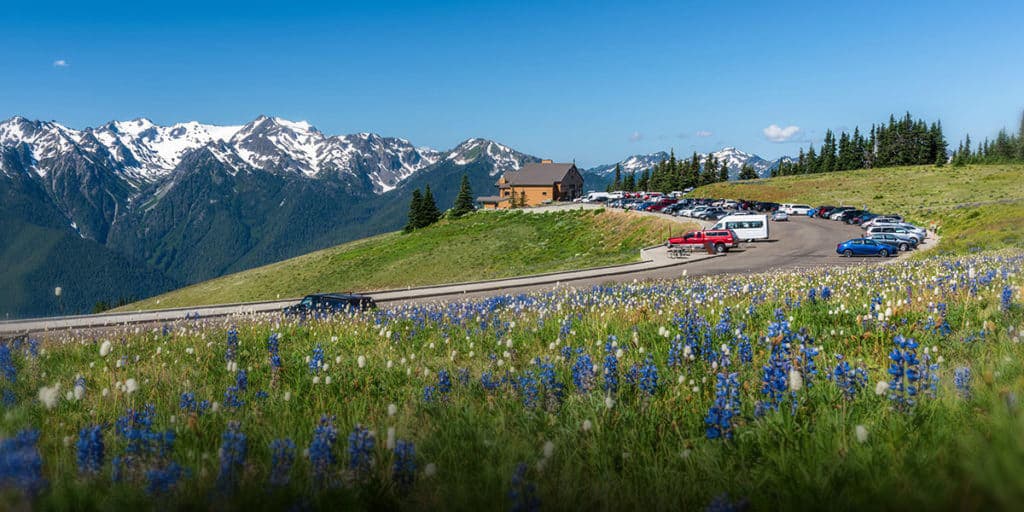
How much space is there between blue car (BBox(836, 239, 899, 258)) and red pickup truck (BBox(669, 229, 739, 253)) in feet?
26.5

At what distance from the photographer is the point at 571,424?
454 cm

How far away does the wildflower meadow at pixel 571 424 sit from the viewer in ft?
10.4

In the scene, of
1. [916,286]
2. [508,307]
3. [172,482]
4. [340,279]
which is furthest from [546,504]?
[340,279]

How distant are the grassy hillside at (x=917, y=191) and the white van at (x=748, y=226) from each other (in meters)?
14.8

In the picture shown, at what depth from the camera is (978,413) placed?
13.4ft

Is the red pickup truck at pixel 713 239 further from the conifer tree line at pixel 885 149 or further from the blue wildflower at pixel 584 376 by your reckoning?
the conifer tree line at pixel 885 149

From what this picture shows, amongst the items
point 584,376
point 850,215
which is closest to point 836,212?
point 850,215

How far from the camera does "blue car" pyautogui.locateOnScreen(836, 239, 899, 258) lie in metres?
41.2

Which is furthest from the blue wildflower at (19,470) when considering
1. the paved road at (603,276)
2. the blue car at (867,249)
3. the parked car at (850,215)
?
the parked car at (850,215)

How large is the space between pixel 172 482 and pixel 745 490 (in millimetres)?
3369

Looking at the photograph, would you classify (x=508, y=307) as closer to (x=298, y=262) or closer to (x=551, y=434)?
(x=551, y=434)

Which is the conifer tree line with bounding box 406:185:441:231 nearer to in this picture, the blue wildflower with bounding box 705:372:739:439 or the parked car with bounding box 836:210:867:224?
the parked car with bounding box 836:210:867:224

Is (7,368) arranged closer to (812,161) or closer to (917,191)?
(917,191)

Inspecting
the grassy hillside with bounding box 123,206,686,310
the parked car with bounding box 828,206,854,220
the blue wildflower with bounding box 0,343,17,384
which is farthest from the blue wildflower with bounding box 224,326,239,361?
the parked car with bounding box 828,206,854,220
